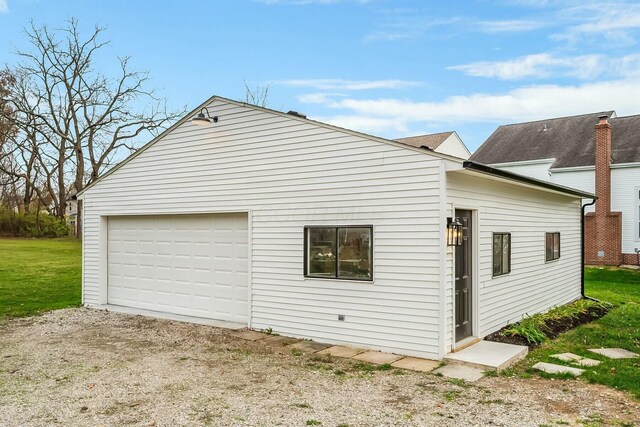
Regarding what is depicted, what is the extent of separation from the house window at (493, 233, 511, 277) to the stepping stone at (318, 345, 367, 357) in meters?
2.61

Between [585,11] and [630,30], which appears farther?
[630,30]

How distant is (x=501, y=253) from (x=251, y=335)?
14.1 ft

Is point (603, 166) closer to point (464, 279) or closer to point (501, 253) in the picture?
point (501, 253)

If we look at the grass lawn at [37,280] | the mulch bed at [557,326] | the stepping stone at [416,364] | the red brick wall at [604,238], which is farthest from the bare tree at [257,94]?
the stepping stone at [416,364]

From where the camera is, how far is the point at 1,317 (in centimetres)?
980

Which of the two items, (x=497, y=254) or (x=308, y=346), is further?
(x=497, y=254)

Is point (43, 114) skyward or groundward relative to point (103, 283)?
skyward

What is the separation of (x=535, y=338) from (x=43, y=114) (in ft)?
106

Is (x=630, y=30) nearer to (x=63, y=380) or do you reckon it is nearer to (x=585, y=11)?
(x=585, y=11)

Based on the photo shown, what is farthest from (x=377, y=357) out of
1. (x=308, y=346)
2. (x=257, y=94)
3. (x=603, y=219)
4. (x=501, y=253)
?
(x=257, y=94)

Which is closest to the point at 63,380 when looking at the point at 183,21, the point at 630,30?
the point at 183,21

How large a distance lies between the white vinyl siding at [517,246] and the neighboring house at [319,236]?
39 millimetres

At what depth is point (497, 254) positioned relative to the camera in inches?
313

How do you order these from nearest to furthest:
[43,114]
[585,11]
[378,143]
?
[378,143] → [585,11] → [43,114]
